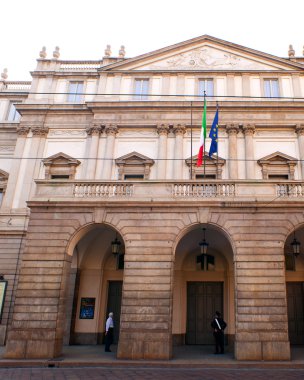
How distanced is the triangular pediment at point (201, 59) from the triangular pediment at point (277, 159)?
6899 mm

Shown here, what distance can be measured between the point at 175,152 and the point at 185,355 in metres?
12.1

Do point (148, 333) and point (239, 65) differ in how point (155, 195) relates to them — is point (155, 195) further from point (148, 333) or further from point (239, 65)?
point (239, 65)

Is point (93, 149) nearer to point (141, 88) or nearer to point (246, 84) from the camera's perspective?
point (141, 88)

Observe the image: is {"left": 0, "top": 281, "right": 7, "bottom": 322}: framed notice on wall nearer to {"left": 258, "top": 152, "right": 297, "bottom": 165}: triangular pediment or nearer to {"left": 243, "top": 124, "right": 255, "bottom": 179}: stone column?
{"left": 243, "top": 124, "right": 255, "bottom": 179}: stone column

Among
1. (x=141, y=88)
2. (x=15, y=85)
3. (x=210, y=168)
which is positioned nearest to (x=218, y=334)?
(x=210, y=168)

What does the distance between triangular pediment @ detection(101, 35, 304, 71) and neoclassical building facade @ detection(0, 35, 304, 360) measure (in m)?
0.09

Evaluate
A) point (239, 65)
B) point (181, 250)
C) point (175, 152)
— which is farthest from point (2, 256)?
point (239, 65)

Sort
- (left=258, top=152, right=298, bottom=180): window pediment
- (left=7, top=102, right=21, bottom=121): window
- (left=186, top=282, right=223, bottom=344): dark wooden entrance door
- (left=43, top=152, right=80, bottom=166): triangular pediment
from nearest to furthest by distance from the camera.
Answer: (left=186, top=282, right=223, bottom=344): dark wooden entrance door → (left=258, top=152, right=298, bottom=180): window pediment → (left=43, top=152, right=80, bottom=166): triangular pediment → (left=7, top=102, right=21, bottom=121): window

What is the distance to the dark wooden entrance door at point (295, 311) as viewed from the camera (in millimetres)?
18875

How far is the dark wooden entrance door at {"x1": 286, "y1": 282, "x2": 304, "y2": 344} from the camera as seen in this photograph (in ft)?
61.9

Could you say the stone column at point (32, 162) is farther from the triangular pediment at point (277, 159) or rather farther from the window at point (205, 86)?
the triangular pediment at point (277, 159)

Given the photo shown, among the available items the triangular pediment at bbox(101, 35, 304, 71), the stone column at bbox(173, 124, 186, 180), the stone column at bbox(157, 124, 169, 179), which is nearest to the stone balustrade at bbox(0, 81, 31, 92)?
the triangular pediment at bbox(101, 35, 304, 71)

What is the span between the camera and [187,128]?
23297mm

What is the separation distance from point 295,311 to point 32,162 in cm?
1794
